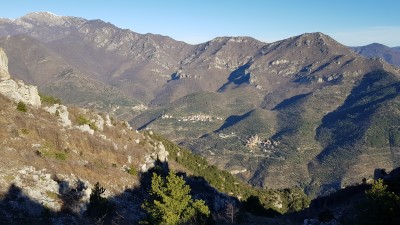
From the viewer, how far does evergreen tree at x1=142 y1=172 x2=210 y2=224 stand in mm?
51562

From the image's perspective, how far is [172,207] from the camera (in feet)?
172

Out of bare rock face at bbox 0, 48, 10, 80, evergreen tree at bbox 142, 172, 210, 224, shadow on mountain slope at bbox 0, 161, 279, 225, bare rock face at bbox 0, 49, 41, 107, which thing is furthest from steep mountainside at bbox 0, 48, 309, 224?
evergreen tree at bbox 142, 172, 210, 224

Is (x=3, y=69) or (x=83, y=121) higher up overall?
(x=3, y=69)

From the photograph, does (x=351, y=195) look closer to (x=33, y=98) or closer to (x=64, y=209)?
(x=64, y=209)

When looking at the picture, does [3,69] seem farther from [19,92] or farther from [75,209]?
[75,209]

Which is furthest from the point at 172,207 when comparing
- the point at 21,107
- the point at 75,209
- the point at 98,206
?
the point at 21,107

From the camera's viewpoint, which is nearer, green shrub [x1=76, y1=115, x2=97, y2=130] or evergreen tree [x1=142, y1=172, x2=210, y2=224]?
evergreen tree [x1=142, y1=172, x2=210, y2=224]

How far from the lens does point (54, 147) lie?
233 ft

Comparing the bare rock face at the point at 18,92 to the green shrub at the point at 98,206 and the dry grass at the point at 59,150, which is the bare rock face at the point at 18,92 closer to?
the dry grass at the point at 59,150

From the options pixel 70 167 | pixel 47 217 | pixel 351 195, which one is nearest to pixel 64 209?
pixel 47 217

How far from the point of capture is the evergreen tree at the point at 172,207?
2030 inches

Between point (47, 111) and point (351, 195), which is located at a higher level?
point (47, 111)

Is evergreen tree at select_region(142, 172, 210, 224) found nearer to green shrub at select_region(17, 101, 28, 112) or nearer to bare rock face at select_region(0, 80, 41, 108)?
green shrub at select_region(17, 101, 28, 112)

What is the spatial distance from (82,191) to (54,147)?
15.3m
